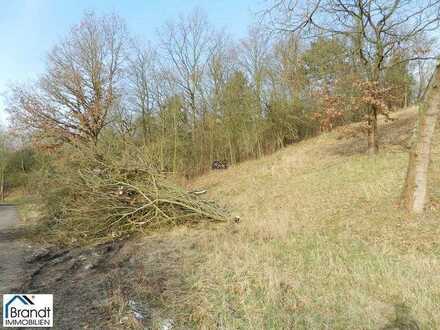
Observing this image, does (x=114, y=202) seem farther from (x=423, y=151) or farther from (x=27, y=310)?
(x=423, y=151)

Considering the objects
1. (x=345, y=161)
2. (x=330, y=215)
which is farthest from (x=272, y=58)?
(x=330, y=215)

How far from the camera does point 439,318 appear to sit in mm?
3086

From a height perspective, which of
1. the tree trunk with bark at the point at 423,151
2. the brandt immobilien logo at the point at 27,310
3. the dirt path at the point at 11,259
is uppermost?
the tree trunk with bark at the point at 423,151

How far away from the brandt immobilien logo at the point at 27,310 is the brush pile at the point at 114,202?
3.55 metres

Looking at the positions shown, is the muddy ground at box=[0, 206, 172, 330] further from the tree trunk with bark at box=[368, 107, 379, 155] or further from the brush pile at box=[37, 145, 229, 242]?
the tree trunk with bark at box=[368, 107, 379, 155]

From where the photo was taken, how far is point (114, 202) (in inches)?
321

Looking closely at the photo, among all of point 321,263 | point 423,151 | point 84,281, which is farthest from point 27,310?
point 423,151

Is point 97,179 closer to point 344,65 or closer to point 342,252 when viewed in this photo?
point 342,252

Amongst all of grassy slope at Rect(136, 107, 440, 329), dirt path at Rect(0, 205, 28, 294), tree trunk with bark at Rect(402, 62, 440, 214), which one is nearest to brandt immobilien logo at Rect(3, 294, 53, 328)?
dirt path at Rect(0, 205, 28, 294)

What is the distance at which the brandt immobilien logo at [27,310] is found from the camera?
12.5ft

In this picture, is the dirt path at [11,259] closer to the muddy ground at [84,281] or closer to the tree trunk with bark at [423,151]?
the muddy ground at [84,281]

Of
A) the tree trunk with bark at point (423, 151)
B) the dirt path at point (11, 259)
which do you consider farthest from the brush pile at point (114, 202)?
the tree trunk with bark at point (423, 151)

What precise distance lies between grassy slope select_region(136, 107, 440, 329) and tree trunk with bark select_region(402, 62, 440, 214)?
33 centimetres

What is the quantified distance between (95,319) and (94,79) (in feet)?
57.6
